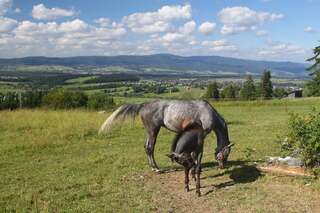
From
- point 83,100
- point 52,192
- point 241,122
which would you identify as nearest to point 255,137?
point 241,122

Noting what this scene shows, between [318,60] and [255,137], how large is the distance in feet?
130

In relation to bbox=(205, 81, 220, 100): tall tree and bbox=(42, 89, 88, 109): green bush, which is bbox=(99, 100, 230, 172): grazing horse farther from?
bbox=(205, 81, 220, 100): tall tree

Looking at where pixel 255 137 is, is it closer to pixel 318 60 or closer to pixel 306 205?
pixel 306 205

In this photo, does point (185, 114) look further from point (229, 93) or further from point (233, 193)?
point (229, 93)

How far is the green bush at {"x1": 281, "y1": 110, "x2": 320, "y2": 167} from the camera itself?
982 cm

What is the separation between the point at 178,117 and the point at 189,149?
1400 mm

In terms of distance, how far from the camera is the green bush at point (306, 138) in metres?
9.82

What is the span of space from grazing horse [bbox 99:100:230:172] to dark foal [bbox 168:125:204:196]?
1.00 feet

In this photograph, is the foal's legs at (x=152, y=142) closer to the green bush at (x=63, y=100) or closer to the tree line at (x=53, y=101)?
the tree line at (x=53, y=101)

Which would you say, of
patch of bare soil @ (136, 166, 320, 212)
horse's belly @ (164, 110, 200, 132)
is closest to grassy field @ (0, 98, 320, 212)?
patch of bare soil @ (136, 166, 320, 212)

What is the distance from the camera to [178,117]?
415 inches

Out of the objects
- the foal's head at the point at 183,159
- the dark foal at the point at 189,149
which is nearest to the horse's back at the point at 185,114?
the dark foal at the point at 189,149

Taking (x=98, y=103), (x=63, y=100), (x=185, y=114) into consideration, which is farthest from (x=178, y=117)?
(x=98, y=103)

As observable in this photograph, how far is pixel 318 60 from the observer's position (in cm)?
5325
